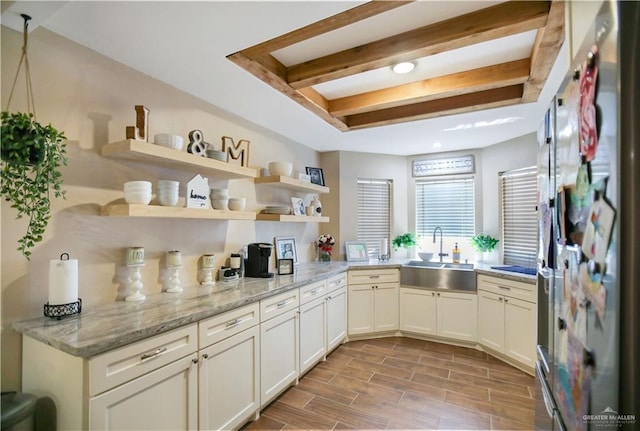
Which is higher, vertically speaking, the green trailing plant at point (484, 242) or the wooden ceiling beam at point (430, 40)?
the wooden ceiling beam at point (430, 40)

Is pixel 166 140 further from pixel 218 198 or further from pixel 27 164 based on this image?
pixel 27 164

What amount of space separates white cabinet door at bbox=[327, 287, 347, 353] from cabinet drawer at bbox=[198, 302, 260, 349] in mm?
1232

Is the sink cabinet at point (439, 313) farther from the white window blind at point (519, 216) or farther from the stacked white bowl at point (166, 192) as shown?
the stacked white bowl at point (166, 192)

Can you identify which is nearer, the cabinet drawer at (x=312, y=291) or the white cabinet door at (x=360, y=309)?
the cabinet drawer at (x=312, y=291)

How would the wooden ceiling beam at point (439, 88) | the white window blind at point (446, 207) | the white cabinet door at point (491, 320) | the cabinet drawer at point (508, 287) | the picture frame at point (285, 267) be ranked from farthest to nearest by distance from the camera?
1. the white window blind at point (446, 207)
2. the white cabinet door at point (491, 320)
3. the picture frame at point (285, 267)
4. the cabinet drawer at point (508, 287)
5. the wooden ceiling beam at point (439, 88)

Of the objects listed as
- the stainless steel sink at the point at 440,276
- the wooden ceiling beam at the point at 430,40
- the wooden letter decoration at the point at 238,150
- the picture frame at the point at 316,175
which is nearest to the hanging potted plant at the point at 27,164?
the wooden letter decoration at the point at 238,150

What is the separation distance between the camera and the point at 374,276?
3.79m

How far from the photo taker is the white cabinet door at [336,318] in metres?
A: 3.26

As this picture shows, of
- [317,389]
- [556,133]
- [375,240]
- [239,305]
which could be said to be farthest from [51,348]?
[375,240]

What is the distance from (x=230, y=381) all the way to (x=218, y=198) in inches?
52.0

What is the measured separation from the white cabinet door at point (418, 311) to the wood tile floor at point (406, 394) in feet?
1.15

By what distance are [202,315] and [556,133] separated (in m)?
1.95

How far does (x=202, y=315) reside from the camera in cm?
175

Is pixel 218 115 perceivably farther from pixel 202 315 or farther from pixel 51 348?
pixel 51 348
